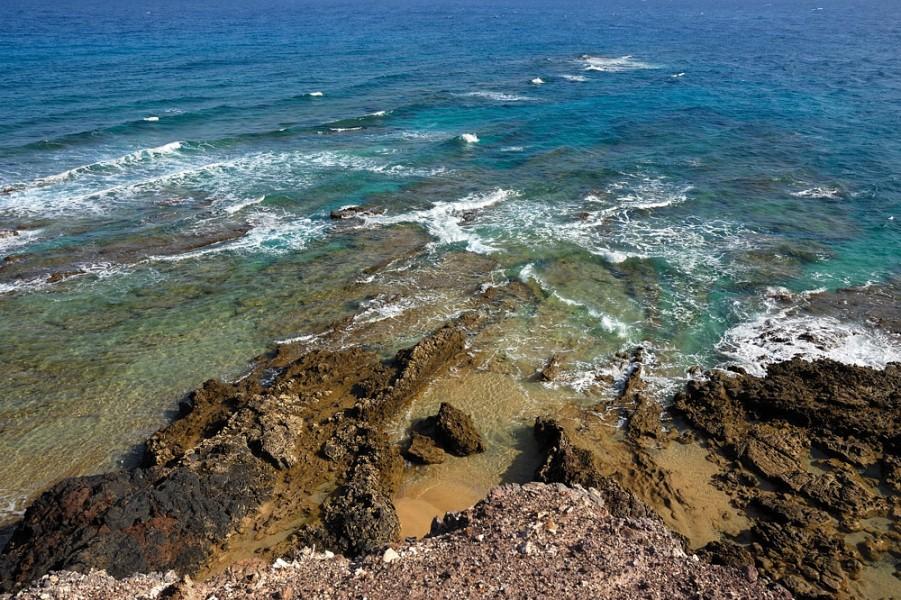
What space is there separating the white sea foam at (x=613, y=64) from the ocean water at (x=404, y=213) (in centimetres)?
91

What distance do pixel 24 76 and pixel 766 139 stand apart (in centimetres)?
6909

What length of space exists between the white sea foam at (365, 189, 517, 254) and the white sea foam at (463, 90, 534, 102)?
24.0m

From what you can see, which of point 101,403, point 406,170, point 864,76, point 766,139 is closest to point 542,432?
point 101,403

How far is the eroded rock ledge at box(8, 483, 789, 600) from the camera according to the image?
1159 cm

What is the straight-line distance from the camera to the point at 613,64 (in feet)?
242

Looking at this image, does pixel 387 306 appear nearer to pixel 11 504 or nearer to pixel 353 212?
pixel 353 212

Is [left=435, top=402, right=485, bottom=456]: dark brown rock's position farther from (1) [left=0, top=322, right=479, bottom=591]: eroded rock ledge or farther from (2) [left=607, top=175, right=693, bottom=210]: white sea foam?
(2) [left=607, top=175, right=693, bottom=210]: white sea foam

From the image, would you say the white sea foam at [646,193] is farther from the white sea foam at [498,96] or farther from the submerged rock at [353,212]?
the white sea foam at [498,96]

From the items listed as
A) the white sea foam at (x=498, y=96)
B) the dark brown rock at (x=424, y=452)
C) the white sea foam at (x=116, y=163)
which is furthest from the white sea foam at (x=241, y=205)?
the white sea foam at (x=498, y=96)

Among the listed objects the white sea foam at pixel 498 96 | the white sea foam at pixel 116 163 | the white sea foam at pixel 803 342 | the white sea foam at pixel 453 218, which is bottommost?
the white sea foam at pixel 803 342

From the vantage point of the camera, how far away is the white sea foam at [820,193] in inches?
1366

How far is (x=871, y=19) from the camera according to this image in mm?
111000

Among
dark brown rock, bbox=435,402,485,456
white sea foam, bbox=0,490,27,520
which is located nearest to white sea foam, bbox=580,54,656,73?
dark brown rock, bbox=435,402,485,456

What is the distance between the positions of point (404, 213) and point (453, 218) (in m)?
2.96
